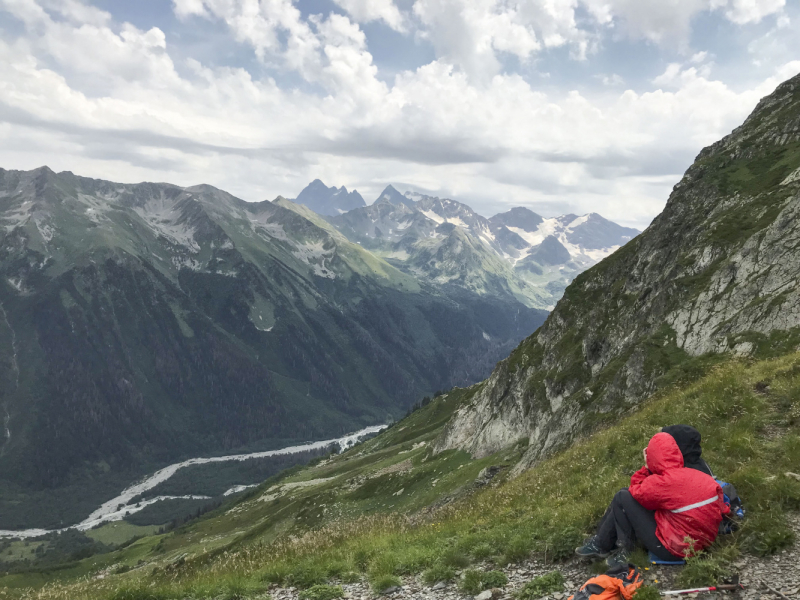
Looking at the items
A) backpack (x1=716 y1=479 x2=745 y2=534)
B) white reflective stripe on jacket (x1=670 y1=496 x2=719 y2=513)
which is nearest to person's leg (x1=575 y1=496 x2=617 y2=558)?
white reflective stripe on jacket (x1=670 y1=496 x2=719 y2=513)

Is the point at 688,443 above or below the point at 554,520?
above

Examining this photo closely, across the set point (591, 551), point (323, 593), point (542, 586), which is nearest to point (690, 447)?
point (591, 551)

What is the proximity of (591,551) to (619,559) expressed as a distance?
3.20 feet

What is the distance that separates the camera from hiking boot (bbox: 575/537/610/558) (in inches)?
458

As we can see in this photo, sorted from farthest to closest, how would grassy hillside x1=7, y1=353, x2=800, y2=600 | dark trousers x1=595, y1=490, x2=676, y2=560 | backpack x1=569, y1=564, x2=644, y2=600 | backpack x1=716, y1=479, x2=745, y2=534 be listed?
grassy hillside x1=7, y1=353, x2=800, y2=600 < dark trousers x1=595, y1=490, x2=676, y2=560 < backpack x1=716, y1=479, x2=745, y2=534 < backpack x1=569, y1=564, x2=644, y2=600

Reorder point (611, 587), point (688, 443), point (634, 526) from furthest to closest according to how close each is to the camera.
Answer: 1. point (688, 443)
2. point (634, 526)
3. point (611, 587)

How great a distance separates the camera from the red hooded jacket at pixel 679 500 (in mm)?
10398

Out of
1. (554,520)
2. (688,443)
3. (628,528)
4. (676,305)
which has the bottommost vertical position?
(554,520)

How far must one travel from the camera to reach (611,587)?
948cm

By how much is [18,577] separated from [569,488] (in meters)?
192

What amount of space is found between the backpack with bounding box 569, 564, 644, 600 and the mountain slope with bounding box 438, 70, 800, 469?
26466mm

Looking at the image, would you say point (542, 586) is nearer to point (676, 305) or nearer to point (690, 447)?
point (690, 447)

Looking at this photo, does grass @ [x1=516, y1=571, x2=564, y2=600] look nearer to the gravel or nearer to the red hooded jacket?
the gravel

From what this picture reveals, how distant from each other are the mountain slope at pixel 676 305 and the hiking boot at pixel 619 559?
83.3ft
